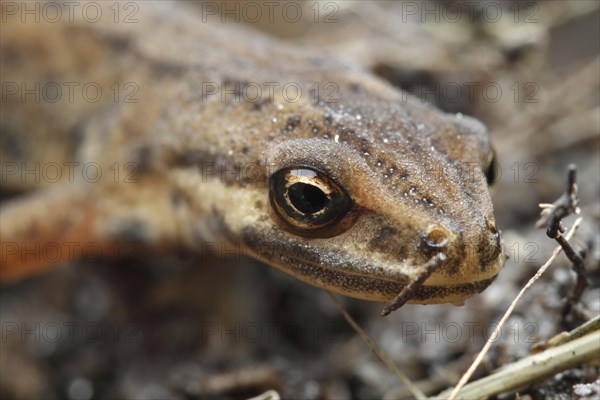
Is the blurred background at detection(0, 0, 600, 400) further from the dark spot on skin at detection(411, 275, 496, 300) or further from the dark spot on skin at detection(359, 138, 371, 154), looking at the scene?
the dark spot on skin at detection(359, 138, 371, 154)

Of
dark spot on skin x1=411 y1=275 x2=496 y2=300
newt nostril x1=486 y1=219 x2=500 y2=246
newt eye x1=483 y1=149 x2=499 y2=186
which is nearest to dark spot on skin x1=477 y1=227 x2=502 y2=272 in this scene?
newt nostril x1=486 y1=219 x2=500 y2=246

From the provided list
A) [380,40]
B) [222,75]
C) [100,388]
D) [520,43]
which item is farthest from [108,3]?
[520,43]

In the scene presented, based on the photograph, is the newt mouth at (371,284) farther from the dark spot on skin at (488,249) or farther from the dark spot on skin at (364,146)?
the dark spot on skin at (364,146)

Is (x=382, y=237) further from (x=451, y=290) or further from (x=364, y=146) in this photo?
(x=364, y=146)

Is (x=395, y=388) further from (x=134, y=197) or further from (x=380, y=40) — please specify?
(x=380, y=40)

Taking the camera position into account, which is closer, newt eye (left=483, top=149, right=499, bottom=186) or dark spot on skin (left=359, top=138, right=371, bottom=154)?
dark spot on skin (left=359, top=138, right=371, bottom=154)

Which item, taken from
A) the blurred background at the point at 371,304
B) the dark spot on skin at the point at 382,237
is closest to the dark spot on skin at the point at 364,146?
the dark spot on skin at the point at 382,237
